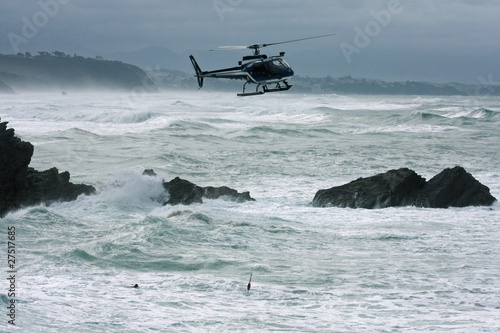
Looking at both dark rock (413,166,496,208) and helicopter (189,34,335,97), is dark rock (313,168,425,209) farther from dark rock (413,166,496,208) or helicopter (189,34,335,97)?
helicopter (189,34,335,97)

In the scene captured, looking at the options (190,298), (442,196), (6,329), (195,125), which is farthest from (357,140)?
(6,329)

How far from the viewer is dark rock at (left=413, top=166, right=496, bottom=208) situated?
934 inches

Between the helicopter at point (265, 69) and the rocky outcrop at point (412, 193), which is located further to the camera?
the rocky outcrop at point (412, 193)

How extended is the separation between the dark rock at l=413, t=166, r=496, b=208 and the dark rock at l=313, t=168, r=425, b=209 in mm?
498

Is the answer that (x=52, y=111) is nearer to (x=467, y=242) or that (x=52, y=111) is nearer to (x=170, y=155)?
(x=170, y=155)

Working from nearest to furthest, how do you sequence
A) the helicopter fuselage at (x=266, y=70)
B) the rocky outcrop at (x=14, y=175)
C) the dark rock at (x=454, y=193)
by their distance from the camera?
the rocky outcrop at (x=14, y=175) < the helicopter fuselage at (x=266, y=70) < the dark rock at (x=454, y=193)

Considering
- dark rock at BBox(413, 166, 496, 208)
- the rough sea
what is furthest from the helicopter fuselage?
dark rock at BBox(413, 166, 496, 208)

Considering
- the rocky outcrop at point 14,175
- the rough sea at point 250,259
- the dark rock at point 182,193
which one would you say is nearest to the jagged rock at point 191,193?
the dark rock at point 182,193

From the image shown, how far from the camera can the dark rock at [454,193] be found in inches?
934

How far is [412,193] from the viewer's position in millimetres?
24266

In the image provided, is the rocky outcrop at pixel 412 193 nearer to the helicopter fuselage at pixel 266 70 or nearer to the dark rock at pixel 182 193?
the dark rock at pixel 182 193

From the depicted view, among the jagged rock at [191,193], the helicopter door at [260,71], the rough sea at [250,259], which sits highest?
the helicopter door at [260,71]

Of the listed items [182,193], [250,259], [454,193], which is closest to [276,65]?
[182,193]

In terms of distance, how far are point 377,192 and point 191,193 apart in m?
6.67
